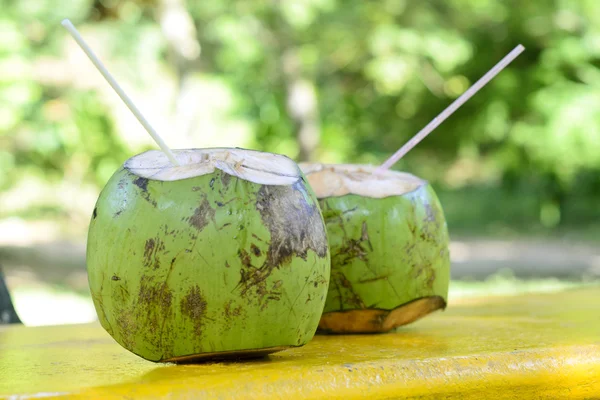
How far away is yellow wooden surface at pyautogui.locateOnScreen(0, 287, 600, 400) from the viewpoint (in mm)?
1056

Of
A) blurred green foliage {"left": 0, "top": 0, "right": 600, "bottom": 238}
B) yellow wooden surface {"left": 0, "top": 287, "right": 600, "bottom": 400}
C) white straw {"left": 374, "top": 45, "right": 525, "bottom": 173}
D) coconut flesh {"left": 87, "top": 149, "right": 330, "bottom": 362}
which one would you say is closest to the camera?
yellow wooden surface {"left": 0, "top": 287, "right": 600, "bottom": 400}

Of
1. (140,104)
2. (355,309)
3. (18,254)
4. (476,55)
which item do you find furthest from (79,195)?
(355,309)

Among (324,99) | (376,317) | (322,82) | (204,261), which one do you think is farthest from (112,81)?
(322,82)

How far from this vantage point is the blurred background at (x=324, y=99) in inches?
307

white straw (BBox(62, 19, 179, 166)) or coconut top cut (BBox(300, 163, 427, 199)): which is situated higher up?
white straw (BBox(62, 19, 179, 166))

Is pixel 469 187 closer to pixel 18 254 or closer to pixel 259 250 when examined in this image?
pixel 18 254

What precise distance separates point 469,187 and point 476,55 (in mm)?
6103

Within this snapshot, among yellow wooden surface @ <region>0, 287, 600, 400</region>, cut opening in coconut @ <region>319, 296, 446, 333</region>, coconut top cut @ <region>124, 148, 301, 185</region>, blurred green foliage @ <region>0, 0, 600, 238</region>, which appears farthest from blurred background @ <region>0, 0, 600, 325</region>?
coconut top cut @ <region>124, 148, 301, 185</region>

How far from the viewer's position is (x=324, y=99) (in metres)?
10.8

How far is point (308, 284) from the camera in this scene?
1.26 m

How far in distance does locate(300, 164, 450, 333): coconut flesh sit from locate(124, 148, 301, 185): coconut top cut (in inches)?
10.7

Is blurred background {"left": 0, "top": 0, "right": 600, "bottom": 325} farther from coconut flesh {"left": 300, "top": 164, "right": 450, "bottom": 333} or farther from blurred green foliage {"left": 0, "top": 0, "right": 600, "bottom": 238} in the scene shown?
coconut flesh {"left": 300, "top": 164, "right": 450, "bottom": 333}

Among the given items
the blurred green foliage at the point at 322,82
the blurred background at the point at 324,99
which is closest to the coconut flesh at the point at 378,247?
the blurred background at the point at 324,99

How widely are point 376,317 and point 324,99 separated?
931 cm
